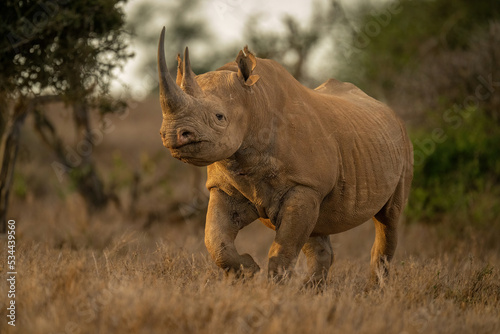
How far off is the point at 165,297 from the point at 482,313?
2354 mm

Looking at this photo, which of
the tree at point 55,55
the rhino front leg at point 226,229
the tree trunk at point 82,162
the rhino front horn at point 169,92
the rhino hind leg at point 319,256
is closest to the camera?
the rhino front horn at point 169,92

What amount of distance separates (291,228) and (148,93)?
10602mm

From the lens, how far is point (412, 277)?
18.3ft

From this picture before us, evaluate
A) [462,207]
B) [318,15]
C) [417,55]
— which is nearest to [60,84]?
[462,207]

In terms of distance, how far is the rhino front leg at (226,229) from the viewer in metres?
5.02

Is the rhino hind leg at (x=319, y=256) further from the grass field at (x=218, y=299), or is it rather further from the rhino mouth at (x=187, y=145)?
the rhino mouth at (x=187, y=145)

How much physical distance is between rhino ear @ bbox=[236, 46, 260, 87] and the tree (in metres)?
3.17

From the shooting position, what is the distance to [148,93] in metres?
15.1

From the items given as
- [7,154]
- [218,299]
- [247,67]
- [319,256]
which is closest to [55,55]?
[7,154]

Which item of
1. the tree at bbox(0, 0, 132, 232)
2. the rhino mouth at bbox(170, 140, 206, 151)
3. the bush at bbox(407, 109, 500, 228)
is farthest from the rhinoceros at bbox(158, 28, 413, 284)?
the bush at bbox(407, 109, 500, 228)

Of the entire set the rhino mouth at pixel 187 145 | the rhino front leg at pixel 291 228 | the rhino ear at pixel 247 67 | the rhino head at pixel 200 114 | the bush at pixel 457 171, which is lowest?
the bush at pixel 457 171

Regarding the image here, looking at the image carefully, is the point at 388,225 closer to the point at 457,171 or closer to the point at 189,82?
the point at 189,82

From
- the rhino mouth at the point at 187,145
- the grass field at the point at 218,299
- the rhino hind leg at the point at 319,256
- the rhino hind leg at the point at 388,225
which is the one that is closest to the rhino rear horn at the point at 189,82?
the rhino mouth at the point at 187,145

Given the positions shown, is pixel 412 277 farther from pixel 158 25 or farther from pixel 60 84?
pixel 158 25
